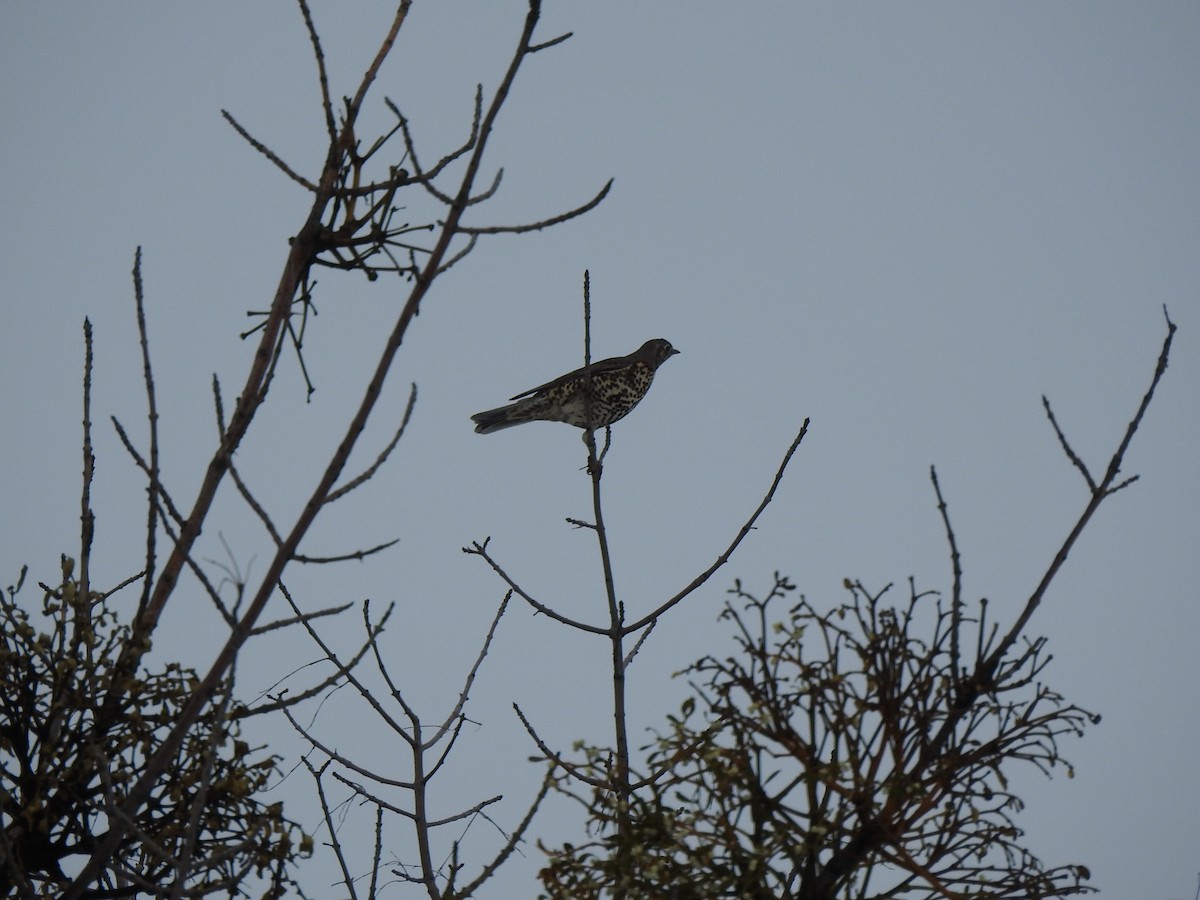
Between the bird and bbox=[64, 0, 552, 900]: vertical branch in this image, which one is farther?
the bird

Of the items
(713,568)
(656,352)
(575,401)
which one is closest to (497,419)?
(575,401)

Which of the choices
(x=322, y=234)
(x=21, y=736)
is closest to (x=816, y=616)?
(x=322, y=234)

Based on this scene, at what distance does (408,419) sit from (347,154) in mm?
877

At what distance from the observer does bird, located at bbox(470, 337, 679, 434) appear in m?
10.6

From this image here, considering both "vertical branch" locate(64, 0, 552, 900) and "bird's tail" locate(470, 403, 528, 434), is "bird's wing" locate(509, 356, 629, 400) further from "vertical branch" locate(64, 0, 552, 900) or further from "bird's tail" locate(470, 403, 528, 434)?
"vertical branch" locate(64, 0, 552, 900)

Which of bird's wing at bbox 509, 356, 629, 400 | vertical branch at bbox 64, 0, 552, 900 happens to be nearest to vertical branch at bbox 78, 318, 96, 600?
vertical branch at bbox 64, 0, 552, 900

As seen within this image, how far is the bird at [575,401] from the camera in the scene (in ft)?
34.7

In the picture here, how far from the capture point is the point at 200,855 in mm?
3355

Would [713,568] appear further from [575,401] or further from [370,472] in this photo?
[575,401]

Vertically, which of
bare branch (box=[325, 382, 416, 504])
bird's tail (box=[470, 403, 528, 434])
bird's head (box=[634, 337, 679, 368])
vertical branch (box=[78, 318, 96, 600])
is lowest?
bare branch (box=[325, 382, 416, 504])

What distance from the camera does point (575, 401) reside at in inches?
414

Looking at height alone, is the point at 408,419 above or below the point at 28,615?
below

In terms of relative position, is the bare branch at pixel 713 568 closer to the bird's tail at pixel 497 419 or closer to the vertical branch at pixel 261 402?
the vertical branch at pixel 261 402

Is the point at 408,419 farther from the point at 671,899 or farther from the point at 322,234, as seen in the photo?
the point at 671,899
